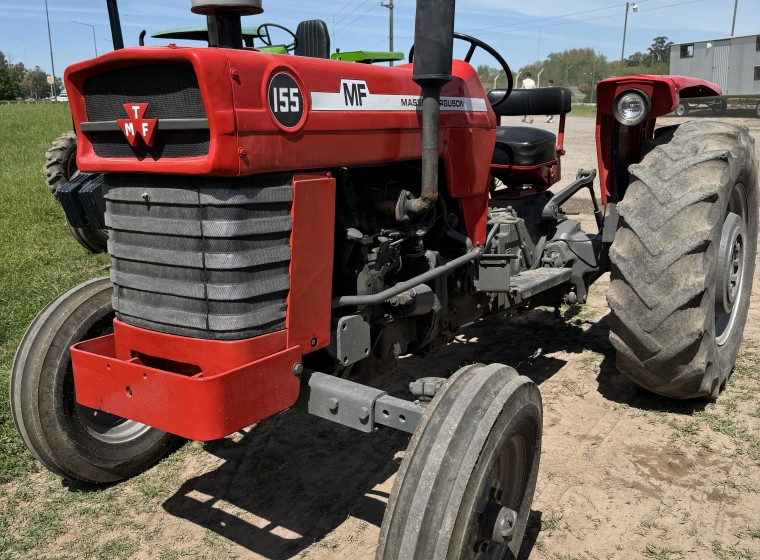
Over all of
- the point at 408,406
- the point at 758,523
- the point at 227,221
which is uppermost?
the point at 227,221

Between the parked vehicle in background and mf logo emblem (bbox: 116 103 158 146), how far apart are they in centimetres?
2939

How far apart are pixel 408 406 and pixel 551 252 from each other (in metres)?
2.36

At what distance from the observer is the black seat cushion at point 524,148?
461 cm

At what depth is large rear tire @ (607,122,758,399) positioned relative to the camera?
341 cm

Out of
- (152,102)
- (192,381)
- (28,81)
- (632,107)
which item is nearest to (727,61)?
(632,107)

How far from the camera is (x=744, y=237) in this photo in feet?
13.9

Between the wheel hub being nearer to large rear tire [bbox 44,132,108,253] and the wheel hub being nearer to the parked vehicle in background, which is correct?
large rear tire [bbox 44,132,108,253]

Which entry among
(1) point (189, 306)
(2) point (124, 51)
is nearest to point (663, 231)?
(1) point (189, 306)

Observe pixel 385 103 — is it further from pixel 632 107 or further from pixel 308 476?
pixel 632 107

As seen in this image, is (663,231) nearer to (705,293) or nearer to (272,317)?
(705,293)

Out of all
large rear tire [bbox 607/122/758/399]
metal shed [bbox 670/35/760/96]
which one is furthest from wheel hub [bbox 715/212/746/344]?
metal shed [bbox 670/35/760/96]

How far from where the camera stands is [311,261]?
249 centimetres

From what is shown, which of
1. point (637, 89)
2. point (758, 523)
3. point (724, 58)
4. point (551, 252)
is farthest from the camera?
point (724, 58)

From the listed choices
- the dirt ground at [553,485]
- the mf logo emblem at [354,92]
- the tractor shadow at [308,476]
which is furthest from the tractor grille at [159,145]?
→ the dirt ground at [553,485]
